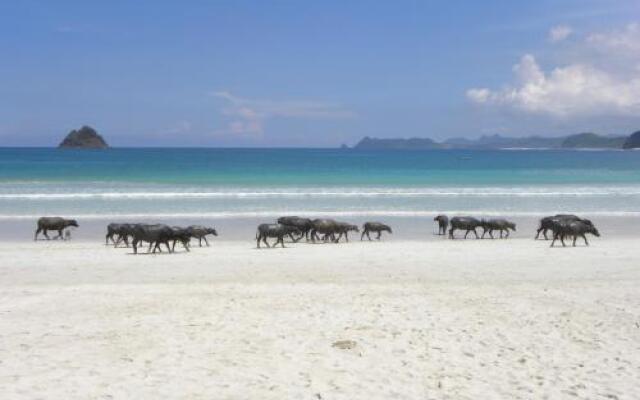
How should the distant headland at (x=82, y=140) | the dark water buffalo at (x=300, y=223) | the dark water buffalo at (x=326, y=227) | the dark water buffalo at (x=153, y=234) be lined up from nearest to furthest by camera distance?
the dark water buffalo at (x=153, y=234)
the dark water buffalo at (x=326, y=227)
the dark water buffalo at (x=300, y=223)
the distant headland at (x=82, y=140)

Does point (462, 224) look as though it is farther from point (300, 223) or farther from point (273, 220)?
point (273, 220)

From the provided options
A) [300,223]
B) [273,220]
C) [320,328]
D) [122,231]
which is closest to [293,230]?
[300,223]

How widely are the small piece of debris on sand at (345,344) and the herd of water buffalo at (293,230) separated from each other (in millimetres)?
10767

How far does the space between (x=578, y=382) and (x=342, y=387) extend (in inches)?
112

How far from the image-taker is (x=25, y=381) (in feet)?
25.9

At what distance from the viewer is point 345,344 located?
371 inches

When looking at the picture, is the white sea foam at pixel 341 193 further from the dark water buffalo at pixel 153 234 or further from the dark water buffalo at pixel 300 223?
the dark water buffalo at pixel 153 234

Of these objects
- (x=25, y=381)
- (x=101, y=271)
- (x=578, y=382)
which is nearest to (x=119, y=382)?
(x=25, y=381)

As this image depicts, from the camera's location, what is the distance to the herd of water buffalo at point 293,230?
63.5 feet

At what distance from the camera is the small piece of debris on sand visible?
367 inches

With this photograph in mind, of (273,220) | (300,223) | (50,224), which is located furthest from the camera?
(273,220)

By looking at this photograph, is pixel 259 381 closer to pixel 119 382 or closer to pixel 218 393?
pixel 218 393

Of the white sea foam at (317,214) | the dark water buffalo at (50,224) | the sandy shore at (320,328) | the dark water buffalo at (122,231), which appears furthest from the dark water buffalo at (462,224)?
the dark water buffalo at (50,224)

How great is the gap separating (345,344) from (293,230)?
44.4ft
